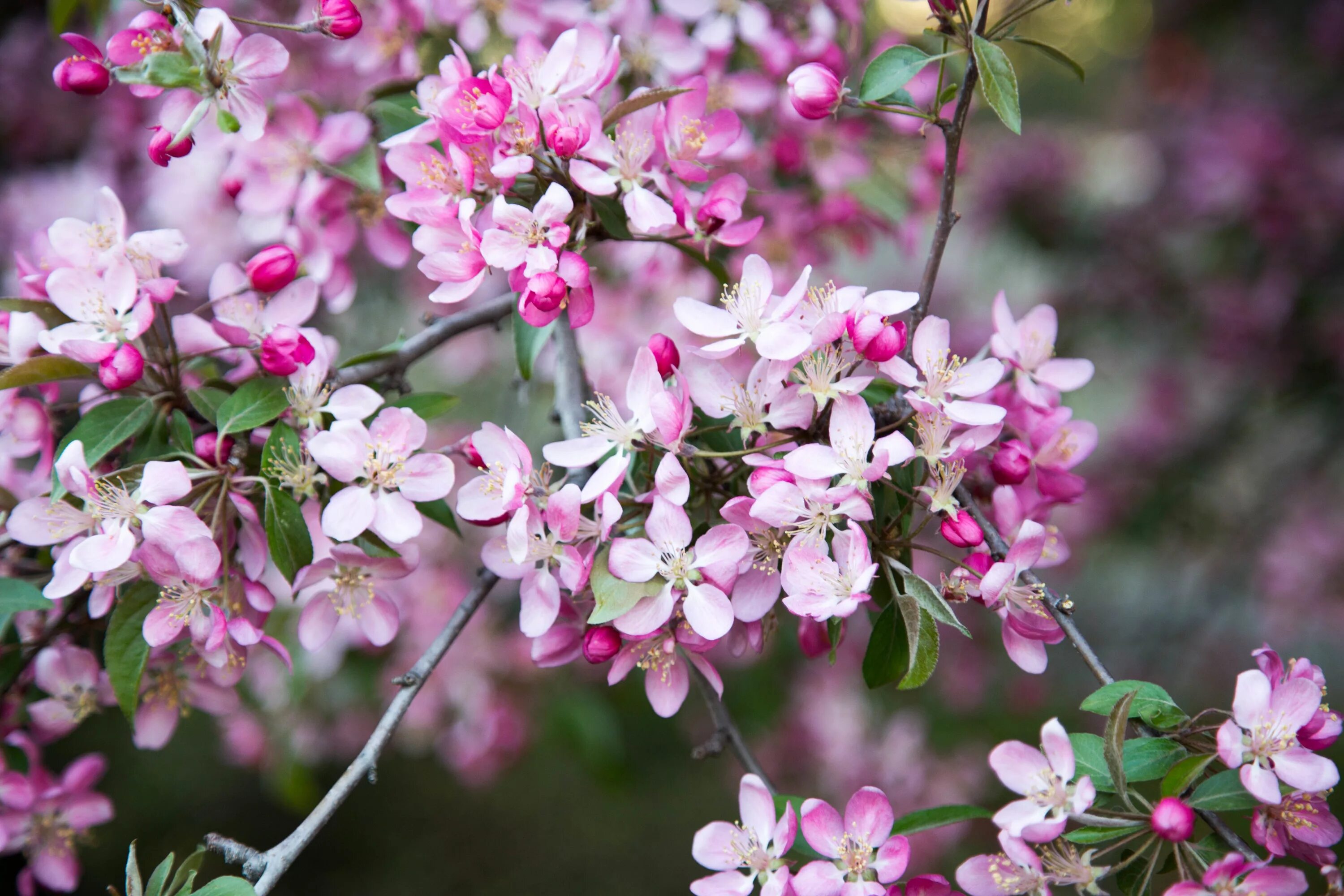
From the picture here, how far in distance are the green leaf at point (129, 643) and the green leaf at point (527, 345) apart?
44 cm

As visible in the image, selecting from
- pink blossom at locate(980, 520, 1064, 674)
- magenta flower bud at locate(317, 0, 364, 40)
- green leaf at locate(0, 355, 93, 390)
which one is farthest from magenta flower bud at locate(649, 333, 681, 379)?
green leaf at locate(0, 355, 93, 390)

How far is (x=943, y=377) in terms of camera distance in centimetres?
85

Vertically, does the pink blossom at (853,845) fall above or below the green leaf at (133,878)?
above

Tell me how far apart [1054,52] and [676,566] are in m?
0.63

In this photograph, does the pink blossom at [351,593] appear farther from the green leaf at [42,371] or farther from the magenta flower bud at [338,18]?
the magenta flower bud at [338,18]

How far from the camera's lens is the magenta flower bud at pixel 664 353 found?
863 millimetres

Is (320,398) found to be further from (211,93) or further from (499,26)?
(499,26)

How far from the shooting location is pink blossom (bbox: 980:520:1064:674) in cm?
78

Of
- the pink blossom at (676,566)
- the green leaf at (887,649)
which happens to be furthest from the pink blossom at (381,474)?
the green leaf at (887,649)

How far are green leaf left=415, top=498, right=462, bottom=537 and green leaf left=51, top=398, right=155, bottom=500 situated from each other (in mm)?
275

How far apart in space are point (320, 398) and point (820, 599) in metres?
0.52

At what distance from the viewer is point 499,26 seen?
51.6 inches

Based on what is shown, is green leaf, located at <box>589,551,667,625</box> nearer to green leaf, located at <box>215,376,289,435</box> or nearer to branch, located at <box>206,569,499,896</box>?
branch, located at <box>206,569,499,896</box>

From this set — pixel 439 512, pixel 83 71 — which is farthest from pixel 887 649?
pixel 83 71
